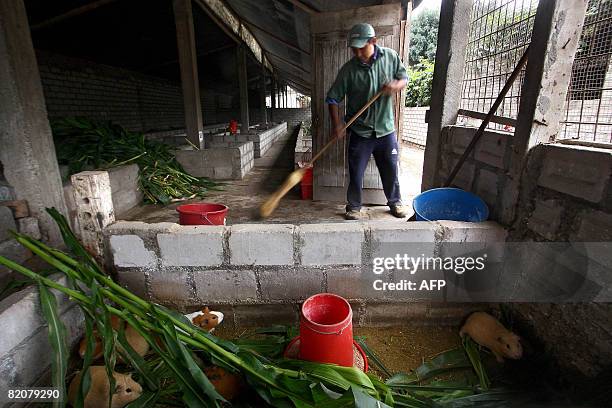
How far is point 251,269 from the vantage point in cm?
228

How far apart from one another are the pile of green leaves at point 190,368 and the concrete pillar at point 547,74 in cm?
164

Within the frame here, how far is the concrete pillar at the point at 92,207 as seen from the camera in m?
2.14

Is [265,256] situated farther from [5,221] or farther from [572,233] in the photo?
[5,221]

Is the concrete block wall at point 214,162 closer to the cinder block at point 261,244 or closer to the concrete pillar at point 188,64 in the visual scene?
the concrete pillar at point 188,64

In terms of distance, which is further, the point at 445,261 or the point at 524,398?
the point at 445,261

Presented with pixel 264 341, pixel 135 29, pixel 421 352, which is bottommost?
pixel 421 352

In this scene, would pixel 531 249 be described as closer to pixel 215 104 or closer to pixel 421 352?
pixel 421 352

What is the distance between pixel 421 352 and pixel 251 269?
4.44ft

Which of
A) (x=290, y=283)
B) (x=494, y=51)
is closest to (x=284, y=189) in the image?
(x=290, y=283)

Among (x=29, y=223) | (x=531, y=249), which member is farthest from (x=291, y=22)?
(x=531, y=249)

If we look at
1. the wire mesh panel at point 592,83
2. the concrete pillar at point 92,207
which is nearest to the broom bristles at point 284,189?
the concrete pillar at point 92,207

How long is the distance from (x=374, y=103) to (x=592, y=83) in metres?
1.79

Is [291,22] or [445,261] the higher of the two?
[291,22]

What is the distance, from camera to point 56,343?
1.55 metres
